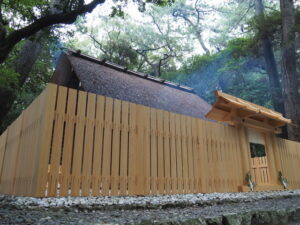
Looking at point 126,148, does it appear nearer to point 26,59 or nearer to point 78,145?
point 78,145

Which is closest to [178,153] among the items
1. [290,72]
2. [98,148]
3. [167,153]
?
[167,153]

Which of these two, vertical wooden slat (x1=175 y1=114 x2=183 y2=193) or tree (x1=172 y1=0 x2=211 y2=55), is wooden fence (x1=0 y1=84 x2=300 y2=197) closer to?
vertical wooden slat (x1=175 y1=114 x2=183 y2=193)

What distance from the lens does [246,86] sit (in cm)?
1402

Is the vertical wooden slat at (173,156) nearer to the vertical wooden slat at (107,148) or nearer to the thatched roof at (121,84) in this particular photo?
the vertical wooden slat at (107,148)

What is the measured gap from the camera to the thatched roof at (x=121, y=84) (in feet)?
23.6

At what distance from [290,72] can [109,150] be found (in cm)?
904

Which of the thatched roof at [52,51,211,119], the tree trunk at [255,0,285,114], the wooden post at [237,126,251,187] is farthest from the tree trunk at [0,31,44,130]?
the tree trunk at [255,0,285,114]

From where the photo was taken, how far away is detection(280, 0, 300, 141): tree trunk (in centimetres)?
947

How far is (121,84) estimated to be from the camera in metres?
7.89

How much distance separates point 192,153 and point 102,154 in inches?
68.9

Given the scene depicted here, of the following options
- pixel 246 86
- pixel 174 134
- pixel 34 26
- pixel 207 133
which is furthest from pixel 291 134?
pixel 34 26

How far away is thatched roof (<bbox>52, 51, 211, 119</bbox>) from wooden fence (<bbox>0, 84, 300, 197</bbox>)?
107 inches

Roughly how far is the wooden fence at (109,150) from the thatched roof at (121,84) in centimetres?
273

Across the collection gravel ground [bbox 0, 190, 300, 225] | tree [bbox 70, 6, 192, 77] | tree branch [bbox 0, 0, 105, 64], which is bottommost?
gravel ground [bbox 0, 190, 300, 225]
